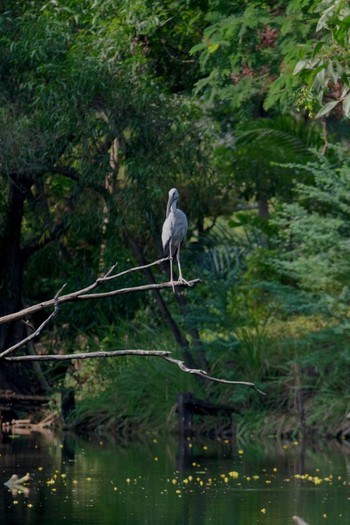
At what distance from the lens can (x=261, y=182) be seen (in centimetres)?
2253

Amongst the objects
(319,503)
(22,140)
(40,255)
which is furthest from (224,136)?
(319,503)

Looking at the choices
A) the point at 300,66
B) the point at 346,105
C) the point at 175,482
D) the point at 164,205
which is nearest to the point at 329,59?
the point at 300,66

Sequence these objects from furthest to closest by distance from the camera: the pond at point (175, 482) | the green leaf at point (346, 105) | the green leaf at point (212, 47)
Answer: the green leaf at point (212, 47)
the pond at point (175, 482)
the green leaf at point (346, 105)

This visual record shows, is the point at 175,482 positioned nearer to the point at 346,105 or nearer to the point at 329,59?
the point at 329,59

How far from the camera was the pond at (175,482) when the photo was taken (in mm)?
10812

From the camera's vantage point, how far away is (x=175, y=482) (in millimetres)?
13109

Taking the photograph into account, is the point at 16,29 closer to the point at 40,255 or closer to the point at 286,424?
the point at 40,255

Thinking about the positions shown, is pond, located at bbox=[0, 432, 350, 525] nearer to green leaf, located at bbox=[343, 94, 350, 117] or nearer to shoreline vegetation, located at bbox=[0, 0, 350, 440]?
shoreline vegetation, located at bbox=[0, 0, 350, 440]

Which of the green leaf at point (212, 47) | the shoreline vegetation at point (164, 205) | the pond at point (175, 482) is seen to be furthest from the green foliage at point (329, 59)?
the green leaf at point (212, 47)

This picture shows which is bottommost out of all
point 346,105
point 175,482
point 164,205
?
point 175,482

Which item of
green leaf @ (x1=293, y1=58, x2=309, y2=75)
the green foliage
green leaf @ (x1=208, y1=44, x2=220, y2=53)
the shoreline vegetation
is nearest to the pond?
the shoreline vegetation

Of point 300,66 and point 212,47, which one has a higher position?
point 212,47

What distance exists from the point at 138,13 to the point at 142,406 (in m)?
6.15

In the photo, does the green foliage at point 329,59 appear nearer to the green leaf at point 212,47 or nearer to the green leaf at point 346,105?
the green leaf at point 346,105
